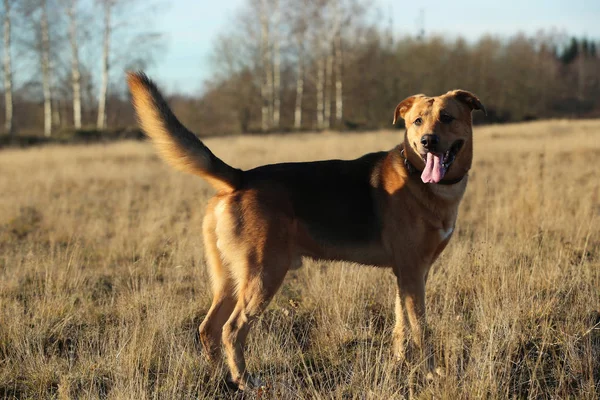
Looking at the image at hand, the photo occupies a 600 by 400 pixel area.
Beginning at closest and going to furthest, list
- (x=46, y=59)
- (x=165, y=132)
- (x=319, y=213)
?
1. (x=165, y=132)
2. (x=319, y=213)
3. (x=46, y=59)

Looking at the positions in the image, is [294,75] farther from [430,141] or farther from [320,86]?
[430,141]

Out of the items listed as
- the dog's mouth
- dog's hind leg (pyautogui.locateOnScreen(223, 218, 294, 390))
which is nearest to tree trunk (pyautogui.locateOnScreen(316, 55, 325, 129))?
the dog's mouth

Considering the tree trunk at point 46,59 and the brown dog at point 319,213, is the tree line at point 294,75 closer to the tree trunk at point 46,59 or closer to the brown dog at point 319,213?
the tree trunk at point 46,59

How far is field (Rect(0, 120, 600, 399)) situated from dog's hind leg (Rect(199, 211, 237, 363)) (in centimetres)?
16

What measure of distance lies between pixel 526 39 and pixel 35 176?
54599 millimetres

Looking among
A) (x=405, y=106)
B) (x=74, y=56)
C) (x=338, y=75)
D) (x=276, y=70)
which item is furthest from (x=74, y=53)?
(x=405, y=106)

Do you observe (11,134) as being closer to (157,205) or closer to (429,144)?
(157,205)

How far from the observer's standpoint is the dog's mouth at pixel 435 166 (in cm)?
380

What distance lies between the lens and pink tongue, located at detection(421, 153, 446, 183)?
3.80m

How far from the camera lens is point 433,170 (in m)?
3.82

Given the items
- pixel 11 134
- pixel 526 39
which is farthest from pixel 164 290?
pixel 526 39

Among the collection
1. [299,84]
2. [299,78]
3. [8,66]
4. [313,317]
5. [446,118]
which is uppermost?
[299,78]

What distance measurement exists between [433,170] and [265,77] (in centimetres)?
3531

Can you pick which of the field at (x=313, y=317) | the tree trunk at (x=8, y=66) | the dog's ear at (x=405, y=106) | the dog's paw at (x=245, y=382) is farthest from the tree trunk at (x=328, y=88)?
the dog's paw at (x=245, y=382)
